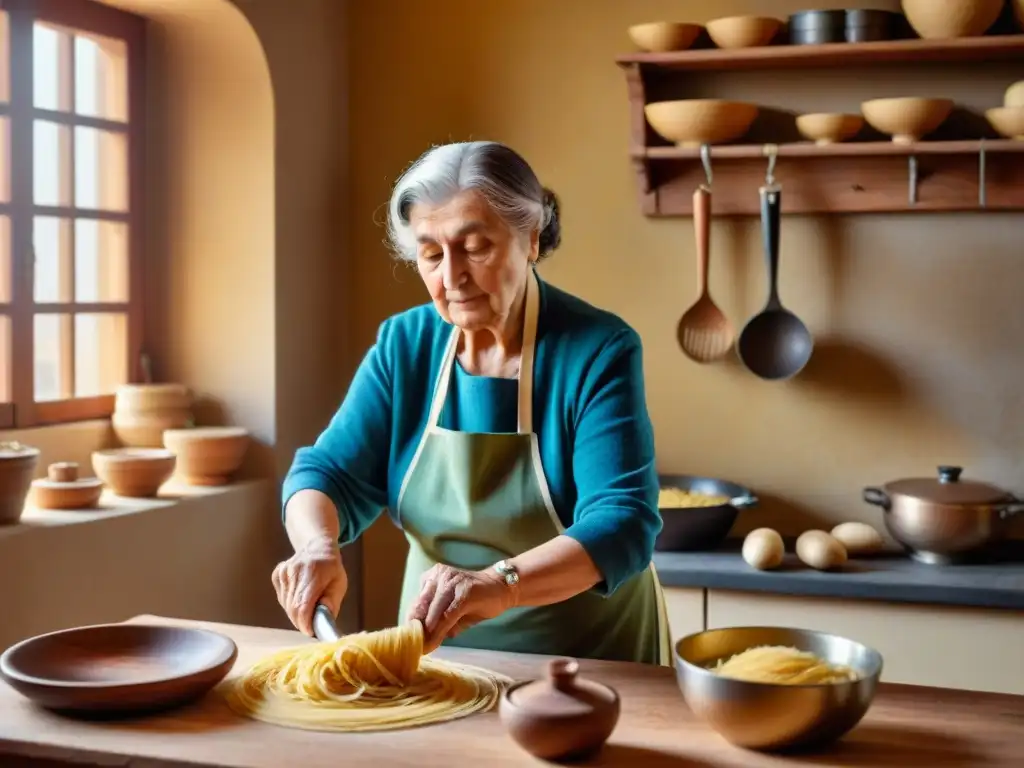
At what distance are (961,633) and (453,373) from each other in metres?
1.46

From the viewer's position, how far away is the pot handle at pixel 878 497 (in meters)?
3.04

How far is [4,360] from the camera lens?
2.86 metres

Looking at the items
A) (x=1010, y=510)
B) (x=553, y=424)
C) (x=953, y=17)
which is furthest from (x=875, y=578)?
(x=953, y=17)

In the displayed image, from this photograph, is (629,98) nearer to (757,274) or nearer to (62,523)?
(757,274)

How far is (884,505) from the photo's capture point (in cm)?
305

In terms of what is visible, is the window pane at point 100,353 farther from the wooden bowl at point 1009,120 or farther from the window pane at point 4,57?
the wooden bowl at point 1009,120

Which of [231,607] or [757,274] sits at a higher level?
[757,274]

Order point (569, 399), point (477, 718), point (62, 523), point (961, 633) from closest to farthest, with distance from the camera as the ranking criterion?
point (477, 718)
point (569, 399)
point (62, 523)
point (961, 633)

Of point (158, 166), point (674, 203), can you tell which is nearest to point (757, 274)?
point (674, 203)

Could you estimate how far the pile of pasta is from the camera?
1453 mm

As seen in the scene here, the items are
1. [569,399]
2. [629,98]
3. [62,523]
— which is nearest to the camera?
[569,399]

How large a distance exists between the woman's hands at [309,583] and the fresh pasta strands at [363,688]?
7cm

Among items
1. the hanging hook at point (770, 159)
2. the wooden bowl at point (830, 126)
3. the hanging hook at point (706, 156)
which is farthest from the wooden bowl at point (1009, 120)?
the hanging hook at point (706, 156)

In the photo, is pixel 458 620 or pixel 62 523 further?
pixel 62 523
